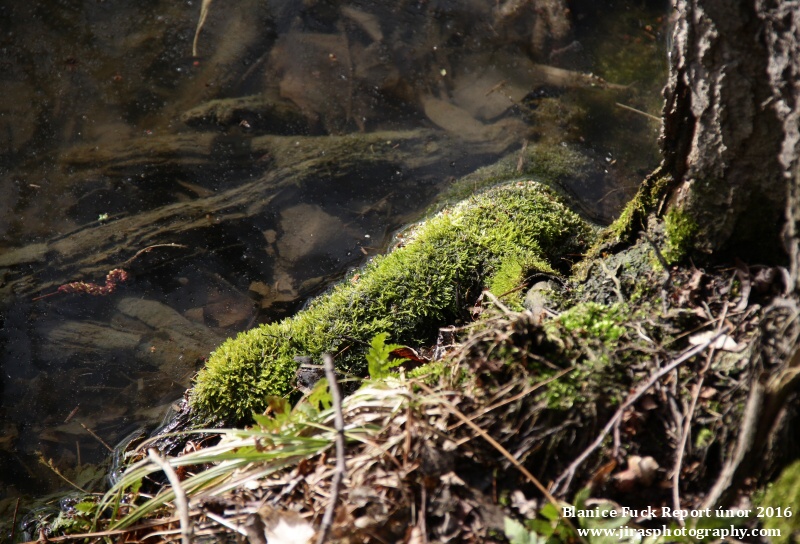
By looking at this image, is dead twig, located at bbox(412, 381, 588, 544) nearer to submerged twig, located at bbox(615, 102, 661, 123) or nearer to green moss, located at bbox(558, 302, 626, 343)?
green moss, located at bbox(558, 302, 626, 343)

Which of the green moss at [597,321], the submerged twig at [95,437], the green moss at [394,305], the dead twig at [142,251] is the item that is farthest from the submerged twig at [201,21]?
the green moss at [597,321]

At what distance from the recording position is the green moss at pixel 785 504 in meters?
1.51

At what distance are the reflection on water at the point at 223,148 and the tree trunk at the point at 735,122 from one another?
7.17 feet

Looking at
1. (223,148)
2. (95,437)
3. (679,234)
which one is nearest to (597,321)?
(679,234)

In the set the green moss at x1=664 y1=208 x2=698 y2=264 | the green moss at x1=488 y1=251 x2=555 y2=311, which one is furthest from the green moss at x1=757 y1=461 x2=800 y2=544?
the green moss at x1=488 y1=251 x2=555 y2=311

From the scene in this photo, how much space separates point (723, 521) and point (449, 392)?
950 millimetres

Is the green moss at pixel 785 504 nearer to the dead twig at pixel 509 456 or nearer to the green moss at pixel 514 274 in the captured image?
the dead twig at pixel 509 456

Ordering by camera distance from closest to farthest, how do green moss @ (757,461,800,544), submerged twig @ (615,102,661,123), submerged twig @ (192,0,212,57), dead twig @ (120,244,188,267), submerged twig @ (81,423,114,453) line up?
green moss @ (757,461,800,544) < submerged twig @ (81,423,114,453) < dead twig @ (120,244,188,267) < submerged twig @ (615,102,661,123) < submerged twig @ (192,0,212,57)

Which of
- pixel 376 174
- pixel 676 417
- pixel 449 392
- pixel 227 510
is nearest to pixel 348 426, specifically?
pixel 449 392

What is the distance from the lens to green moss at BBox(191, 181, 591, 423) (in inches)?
118

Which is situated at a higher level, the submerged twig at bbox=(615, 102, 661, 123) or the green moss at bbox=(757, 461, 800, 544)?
the submerged twig at bbox=(615, 102, 661, 123)

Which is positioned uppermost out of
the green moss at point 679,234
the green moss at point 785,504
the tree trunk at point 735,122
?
the tree trunk at point 735,122

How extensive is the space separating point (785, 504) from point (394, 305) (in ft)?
6.84

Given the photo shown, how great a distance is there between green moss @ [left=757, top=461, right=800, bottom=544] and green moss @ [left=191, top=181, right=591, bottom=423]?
1621 mm
